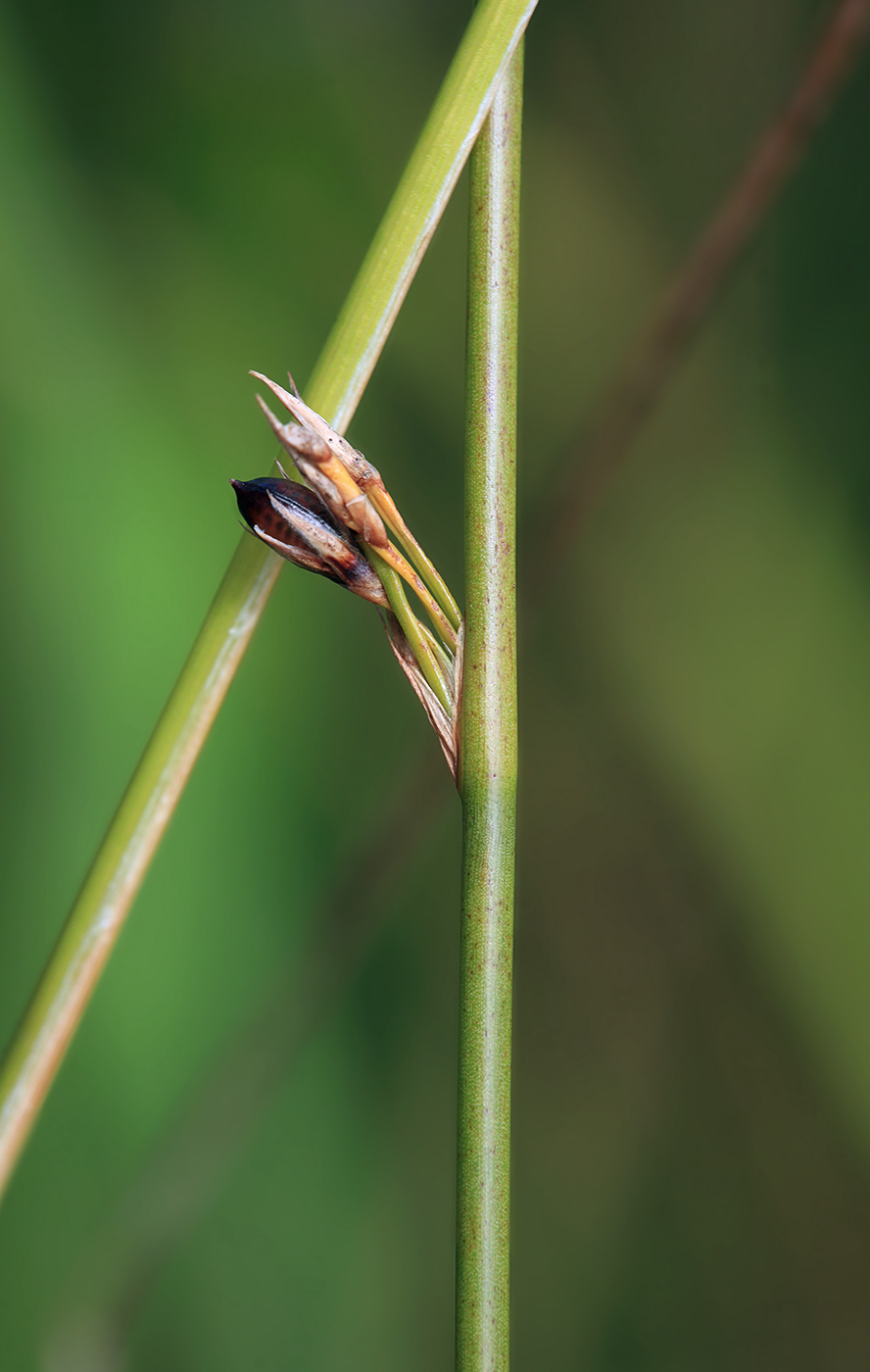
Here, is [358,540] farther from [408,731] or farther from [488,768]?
[408,731]

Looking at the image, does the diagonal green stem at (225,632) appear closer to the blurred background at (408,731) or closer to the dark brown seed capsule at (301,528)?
the dark brown seed capsule at (301,528)

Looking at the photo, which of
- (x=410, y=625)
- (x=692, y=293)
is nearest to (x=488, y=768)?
(x=410, y=625)

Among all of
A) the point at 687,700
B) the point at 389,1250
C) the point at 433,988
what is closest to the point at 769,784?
the point at 687,700

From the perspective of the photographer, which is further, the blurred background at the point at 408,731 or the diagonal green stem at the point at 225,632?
the blurred background at the point at 408,731

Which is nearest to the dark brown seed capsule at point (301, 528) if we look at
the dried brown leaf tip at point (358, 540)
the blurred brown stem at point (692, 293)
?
the dried brown leaf tip at point (358, 540)

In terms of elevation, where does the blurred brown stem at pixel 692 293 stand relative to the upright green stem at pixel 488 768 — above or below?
above

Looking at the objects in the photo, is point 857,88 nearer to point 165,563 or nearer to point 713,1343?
point 165,563
